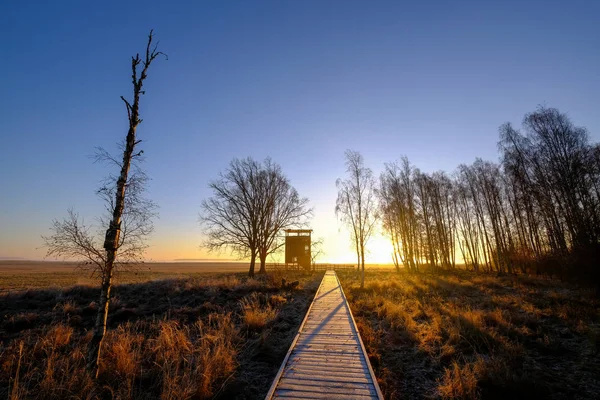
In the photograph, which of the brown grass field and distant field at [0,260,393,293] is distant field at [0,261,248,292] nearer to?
distant field at [0,260,393,293]

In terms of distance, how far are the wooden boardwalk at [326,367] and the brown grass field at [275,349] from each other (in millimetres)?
556

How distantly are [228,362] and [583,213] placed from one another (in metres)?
22.0

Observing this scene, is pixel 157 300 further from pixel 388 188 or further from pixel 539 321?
pixel 388 188

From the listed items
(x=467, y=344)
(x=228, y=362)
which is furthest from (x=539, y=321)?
(x=228, y=362)

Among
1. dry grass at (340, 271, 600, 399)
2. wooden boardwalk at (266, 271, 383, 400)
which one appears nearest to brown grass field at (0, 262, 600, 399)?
dry grass at (340, 271, 600, 399)

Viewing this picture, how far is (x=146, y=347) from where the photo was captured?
22.3ft

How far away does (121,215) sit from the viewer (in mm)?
5414

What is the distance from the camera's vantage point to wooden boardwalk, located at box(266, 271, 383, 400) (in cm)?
471

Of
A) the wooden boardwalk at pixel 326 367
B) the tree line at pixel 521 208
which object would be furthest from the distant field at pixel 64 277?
the tree line at pixel 521 208

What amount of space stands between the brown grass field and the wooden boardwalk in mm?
556

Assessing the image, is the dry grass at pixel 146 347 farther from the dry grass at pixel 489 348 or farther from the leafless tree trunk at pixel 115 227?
the dry grass at pixel 489 348

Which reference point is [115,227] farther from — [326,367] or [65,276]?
[65,276]

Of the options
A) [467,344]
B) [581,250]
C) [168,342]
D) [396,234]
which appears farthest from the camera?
[396,234]

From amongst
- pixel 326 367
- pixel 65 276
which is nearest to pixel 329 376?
pixel 326 367
